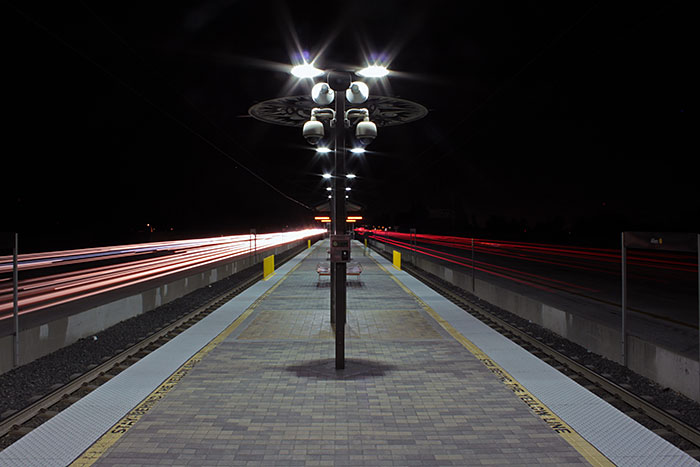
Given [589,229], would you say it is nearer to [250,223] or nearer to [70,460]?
[250,223]

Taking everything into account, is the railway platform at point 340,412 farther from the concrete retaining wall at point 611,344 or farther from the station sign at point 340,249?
the station sign at point 340,249

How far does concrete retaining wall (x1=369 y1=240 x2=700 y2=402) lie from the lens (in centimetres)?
606

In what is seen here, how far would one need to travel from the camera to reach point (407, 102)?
8.25 metres

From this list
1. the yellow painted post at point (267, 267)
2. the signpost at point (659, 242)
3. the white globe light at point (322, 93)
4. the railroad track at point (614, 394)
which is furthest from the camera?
the yellow painted post at point (267, 267)

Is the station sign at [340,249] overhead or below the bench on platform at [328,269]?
overhead

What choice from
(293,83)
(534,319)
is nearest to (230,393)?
(293,83)

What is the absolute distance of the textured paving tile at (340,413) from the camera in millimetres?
4410

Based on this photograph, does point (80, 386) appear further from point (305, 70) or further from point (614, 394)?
point (614, 394)

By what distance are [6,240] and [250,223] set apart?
91164 mm

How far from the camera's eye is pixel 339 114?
295 inches

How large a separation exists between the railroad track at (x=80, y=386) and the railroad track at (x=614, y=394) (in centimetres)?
617

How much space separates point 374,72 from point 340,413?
4403mm

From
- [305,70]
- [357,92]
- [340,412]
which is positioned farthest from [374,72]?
[340,412]

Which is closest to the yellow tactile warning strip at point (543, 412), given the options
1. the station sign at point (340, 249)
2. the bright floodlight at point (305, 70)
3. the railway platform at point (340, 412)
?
the railway platform at point (340, 412)
